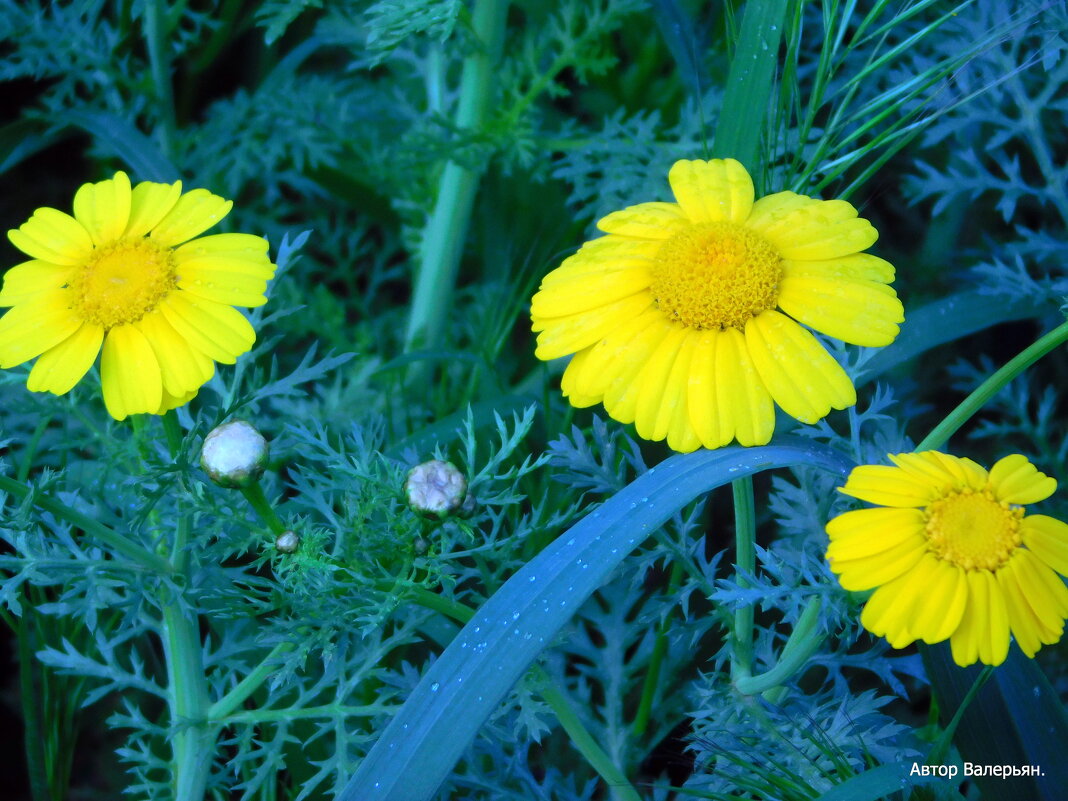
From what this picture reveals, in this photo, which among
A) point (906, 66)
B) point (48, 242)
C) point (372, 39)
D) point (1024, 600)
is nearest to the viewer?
point (1024, 600)

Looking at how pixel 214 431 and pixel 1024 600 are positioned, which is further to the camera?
pixel 214 431

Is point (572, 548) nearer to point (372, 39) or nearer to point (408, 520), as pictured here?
point (408, 520)

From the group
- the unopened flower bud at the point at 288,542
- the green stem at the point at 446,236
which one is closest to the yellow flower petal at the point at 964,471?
the unopened flower bud at the point at 288,542

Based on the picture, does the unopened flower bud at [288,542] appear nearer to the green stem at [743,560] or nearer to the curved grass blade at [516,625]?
the curved grass blade at [516,625]

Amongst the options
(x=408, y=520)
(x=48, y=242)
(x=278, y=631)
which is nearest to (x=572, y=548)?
(x=408, y=520)

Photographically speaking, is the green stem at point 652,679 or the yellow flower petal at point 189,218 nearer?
the yellow flower petal at point 189,218

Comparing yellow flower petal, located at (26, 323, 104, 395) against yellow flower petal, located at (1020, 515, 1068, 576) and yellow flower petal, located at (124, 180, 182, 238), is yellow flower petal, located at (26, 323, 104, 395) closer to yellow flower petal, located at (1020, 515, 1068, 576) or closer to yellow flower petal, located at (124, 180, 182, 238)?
yellow flower petal, located at (124, 180, 182, 238)
